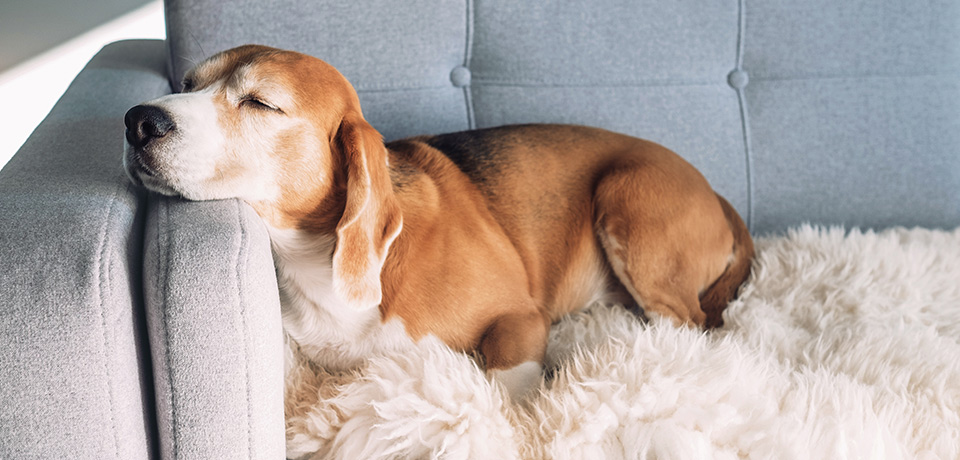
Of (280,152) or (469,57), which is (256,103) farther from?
(469,57)

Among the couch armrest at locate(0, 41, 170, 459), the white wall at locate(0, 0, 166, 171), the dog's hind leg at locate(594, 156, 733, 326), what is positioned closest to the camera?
the couch armrest at locate(0, 41, 170, 459)

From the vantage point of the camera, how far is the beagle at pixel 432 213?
117cm

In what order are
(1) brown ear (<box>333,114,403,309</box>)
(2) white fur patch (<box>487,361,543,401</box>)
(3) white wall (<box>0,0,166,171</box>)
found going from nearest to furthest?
(1) brown ear (<box>333,114,403,309</box>) → (2) white fur patch (<box>487,361,543,401</box>) → (3) white wall (<box>0,0,166,171</box>)

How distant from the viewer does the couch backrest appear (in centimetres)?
203

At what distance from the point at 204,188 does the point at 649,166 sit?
1.12 metres

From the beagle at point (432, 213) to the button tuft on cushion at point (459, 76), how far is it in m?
0.34

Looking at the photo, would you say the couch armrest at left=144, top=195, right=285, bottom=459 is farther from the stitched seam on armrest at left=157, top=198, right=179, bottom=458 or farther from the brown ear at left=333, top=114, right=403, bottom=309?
the brown ear at left=333, top=114, right=403, bottom=309

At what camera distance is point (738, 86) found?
7.32 ft

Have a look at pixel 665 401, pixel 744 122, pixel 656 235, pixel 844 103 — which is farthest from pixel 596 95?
pixel 665 401

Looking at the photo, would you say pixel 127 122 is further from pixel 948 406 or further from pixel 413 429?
pixel 948 406

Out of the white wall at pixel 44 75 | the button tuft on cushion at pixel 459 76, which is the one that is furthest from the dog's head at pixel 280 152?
the white wall at pixel 44 75

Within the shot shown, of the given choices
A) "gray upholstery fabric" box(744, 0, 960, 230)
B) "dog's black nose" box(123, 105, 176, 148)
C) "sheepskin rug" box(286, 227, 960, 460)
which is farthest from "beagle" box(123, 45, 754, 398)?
"gray upholstery fabric" box(744, 0, 960, 230)

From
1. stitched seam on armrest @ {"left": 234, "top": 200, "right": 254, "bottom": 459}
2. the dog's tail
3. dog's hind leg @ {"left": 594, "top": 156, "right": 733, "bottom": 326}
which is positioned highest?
stitched seam on armrest @ {"left": 234, "top": 200, "right": 254, "bottom": 459}

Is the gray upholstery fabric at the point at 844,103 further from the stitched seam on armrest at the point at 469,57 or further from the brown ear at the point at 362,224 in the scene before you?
the brown ear at the point at 362,224
